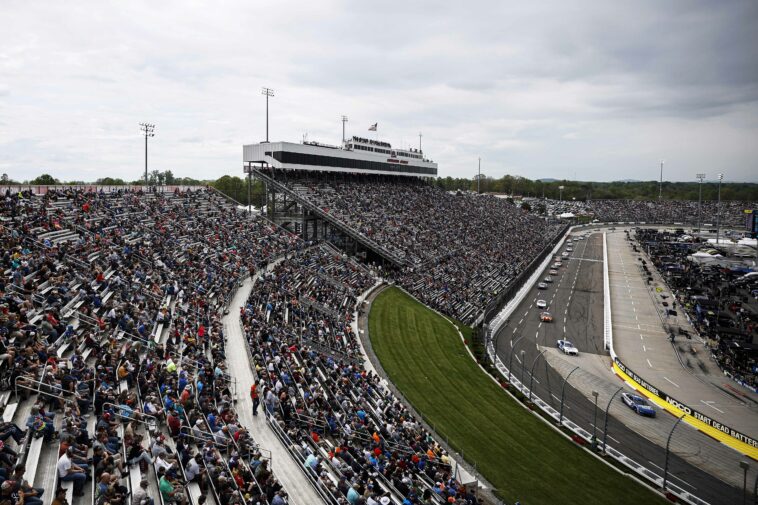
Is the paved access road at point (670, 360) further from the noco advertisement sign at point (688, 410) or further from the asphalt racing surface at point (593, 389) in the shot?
the asphalt racing surface at point (593, 389)

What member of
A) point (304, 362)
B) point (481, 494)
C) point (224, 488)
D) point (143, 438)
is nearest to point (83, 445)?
point (143, 438)

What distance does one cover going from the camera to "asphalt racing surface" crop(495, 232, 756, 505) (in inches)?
933

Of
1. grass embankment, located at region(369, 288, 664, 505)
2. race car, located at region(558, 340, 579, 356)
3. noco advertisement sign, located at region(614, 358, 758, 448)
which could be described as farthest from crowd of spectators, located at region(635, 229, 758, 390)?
grass embankment, located at region(369, 288, 664, 505)

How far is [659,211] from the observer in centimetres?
15350

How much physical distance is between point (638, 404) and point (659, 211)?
145566 millimetres

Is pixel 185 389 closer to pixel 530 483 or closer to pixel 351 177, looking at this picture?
pixel 530 483

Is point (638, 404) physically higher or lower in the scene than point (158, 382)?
lower

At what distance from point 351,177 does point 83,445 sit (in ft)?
203

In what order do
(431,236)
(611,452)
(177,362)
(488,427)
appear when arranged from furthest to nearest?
(431,236)
(488,427)
(611,452)
(177,362)

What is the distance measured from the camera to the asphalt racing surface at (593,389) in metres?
23.7

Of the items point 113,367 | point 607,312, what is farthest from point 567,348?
point 113,367

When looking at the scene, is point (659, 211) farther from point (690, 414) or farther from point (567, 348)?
point (690, 414)

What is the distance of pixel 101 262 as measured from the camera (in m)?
23.7

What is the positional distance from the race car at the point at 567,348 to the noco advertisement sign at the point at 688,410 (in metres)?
3.45
